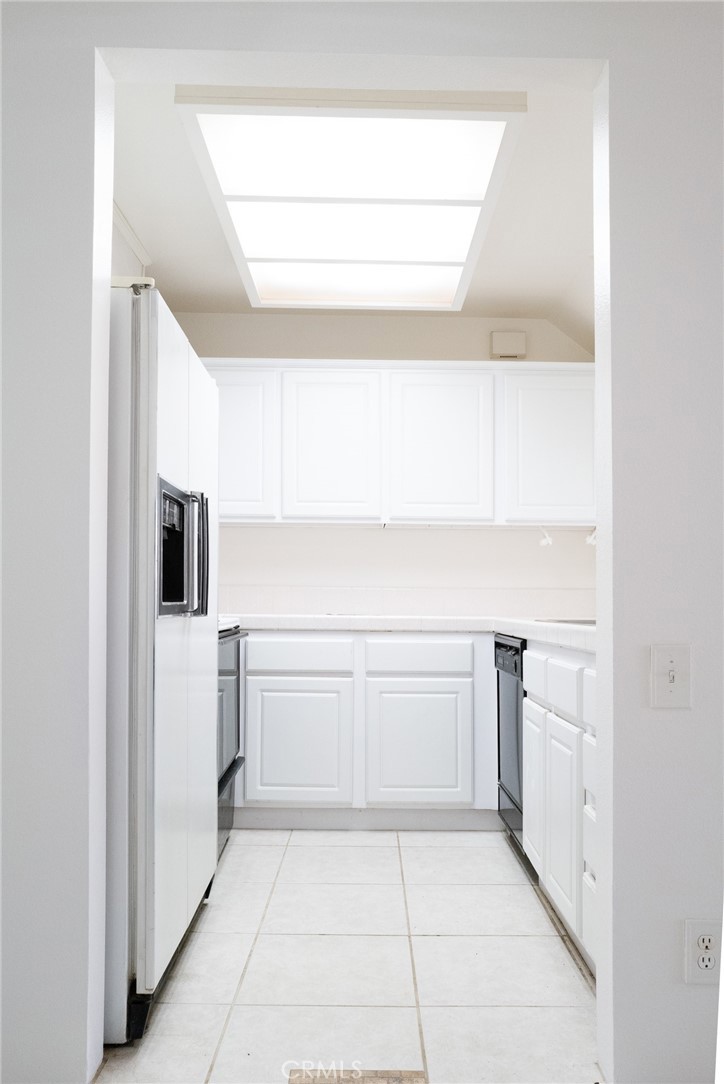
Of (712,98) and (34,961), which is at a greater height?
(712,98)

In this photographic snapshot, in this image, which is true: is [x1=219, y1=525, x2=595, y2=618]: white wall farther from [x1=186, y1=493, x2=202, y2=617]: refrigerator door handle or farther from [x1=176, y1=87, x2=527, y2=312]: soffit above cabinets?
[x1=186, y1=493, x2=202, y2=617]: refrigerator door handle

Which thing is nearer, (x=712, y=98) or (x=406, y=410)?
(x=712, y=98)

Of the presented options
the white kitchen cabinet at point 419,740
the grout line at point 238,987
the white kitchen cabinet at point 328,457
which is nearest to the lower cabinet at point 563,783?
the white kitchen cabinet at point 419,740

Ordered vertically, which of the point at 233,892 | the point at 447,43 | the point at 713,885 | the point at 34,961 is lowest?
the point at 233,892

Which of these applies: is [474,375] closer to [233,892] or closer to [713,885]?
[233,892]

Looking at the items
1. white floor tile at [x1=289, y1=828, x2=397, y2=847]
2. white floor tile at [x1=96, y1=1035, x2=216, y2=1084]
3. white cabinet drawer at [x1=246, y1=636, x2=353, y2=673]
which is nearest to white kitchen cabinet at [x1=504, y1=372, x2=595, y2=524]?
white cabinet drawer at [x1=246, y1=636, x2=353, y2=673]

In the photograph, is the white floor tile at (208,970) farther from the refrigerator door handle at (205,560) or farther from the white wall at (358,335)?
the white wall at (358,335)

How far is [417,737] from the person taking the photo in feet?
13.0

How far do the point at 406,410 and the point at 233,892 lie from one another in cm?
241

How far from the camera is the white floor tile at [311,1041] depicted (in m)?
1.90

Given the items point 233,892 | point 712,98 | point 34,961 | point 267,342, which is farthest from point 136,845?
point 267,342

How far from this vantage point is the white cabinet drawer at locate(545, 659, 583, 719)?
7.88ft

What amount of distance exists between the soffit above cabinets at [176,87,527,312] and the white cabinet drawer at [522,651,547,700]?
4.75ft

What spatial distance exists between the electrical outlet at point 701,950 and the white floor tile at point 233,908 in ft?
4.36
